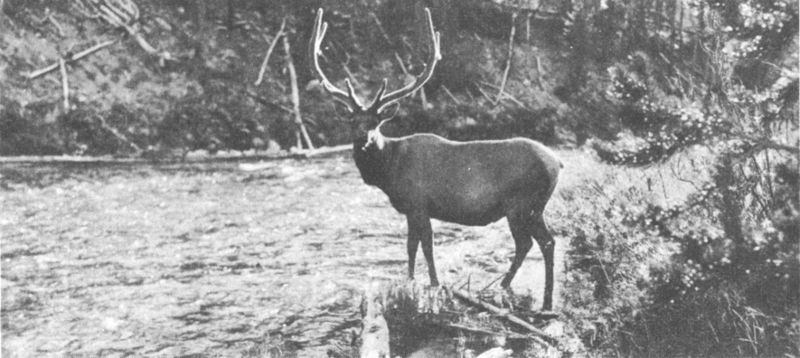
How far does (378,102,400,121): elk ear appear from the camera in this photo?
4164 mm

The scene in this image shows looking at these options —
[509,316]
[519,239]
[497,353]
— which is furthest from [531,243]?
[497,353]

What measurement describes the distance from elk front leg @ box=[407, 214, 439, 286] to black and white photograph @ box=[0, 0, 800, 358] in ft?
0.04

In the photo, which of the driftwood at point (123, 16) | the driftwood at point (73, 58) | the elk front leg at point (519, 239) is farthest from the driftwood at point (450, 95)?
the driftwood at point (73, 58)

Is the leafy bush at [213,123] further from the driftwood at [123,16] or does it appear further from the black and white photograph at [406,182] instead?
the driftwood at [123,16]

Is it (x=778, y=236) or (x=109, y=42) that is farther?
(x=109, y=42)

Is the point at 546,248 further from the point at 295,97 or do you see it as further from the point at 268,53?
the point at 268,53

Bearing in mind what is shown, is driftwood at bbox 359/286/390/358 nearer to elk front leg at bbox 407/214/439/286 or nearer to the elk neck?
elk front leg at bbox 407/214/439/286

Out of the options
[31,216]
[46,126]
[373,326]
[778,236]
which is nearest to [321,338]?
[373,326]

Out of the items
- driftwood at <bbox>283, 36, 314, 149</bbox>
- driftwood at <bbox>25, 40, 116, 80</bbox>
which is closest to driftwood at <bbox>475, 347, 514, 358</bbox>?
driftwood at <bbox>283, 36, 314, 149</bbox>

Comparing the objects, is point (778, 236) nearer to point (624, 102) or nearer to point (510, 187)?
point (624, 102)

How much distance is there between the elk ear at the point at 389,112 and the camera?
4.16 metres

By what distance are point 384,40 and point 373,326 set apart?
9.36ft

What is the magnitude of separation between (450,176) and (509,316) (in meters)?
0.77

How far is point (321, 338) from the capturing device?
408 centimetres
